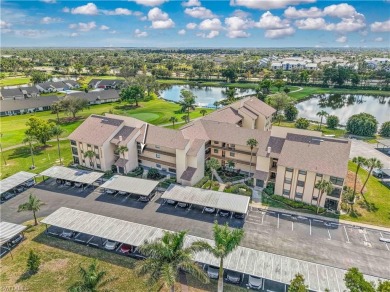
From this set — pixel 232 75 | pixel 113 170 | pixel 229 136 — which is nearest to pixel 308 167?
pixel 229 136

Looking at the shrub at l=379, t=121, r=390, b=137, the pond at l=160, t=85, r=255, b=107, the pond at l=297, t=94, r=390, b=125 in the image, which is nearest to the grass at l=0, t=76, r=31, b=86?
the pond at l=160, t=85, r=255, b=107

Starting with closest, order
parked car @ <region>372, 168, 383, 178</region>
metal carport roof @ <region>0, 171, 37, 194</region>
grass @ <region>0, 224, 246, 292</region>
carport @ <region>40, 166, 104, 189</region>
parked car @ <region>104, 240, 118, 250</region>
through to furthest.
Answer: grass @ <region>0, 224, 246, 292</region>
parked car @ <region>104, 240, 118, 250</region>
metal carport roof @ <region>0, 171, 37, 194</region>
carport @ <region>40, 166, 104, 189</region>
parked car @ <region>372, 168, 383, 178</region>

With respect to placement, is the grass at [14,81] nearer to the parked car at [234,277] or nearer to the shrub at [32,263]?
the shrub at [32,263]

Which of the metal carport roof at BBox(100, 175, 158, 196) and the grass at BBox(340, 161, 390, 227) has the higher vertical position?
the metal carport roof at BBox(100, 175, 158, 196)

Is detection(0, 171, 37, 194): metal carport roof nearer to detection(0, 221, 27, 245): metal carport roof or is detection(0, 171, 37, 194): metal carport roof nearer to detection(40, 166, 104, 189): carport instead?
detection(40, 166, 104, 189): carport

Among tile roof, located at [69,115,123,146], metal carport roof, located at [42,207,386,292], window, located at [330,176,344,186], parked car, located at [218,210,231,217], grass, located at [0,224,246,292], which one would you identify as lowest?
grass, located at [0,224,246,292]

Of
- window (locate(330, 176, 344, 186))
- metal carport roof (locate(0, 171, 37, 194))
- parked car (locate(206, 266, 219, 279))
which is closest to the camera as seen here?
parked car (locate(206, 266, 219, 279))

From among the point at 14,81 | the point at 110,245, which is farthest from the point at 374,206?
the point at 14,81
